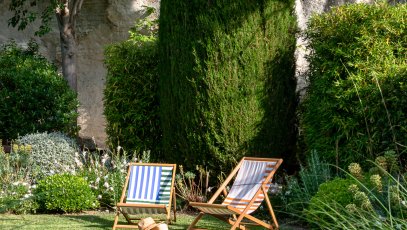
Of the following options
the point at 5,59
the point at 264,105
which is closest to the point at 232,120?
the point at 264,105

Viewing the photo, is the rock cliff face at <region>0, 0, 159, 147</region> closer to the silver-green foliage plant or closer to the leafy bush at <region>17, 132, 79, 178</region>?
the leafy bush at <region>17, 132, 79, 178</region>

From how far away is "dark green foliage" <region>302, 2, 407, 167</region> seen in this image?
315 inches

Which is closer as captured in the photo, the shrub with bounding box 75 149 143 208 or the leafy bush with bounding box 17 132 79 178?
the shrub with bounding box 75 149 143 208

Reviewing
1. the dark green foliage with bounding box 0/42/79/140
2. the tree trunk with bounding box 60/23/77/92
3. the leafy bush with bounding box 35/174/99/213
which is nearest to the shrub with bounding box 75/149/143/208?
the leafy bush with bounding box 35/174/99/213

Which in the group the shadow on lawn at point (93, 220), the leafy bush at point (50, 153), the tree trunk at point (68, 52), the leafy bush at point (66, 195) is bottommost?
the shadow on lawn at point (93, 220)

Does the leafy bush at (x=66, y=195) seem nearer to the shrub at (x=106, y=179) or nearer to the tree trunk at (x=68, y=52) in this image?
the shrub at (x=106, y=179)

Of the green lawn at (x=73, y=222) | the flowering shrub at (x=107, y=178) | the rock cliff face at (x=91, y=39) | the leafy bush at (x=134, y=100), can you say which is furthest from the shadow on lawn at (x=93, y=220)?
the rock cliff face at (x=91, y=39)

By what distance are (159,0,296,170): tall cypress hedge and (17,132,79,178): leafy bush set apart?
73.3 inches

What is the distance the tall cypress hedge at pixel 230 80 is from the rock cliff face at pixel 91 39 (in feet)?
21.6

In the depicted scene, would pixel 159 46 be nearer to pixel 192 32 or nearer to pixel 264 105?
pixel 192 32

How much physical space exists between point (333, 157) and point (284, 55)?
1.69 meters

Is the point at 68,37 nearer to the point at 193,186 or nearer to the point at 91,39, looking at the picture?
the point at 91,39

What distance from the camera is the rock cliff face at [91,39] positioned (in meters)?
16.0

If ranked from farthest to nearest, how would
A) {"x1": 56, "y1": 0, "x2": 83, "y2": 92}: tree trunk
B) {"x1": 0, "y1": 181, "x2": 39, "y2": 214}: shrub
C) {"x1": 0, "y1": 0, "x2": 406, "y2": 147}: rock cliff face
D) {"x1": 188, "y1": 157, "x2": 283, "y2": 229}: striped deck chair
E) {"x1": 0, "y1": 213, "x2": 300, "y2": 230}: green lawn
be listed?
{"x1": 0, "y1": 0, "x2": 406, "y2": 147}: rock cliff face < {"x1": 56, "y1": 0, "x2": 83, "y2": 92}: tree trunk < {"x1": 0, "y1": 181, "x2": 39, "y2": 214}: shrub < {"x1": 0, "y1": 213, "x2": 300, "y2": 230}: green lawn < {"x1": 188, "y1": 157, "x2": 283, "y2": 229}: striped deck chair
